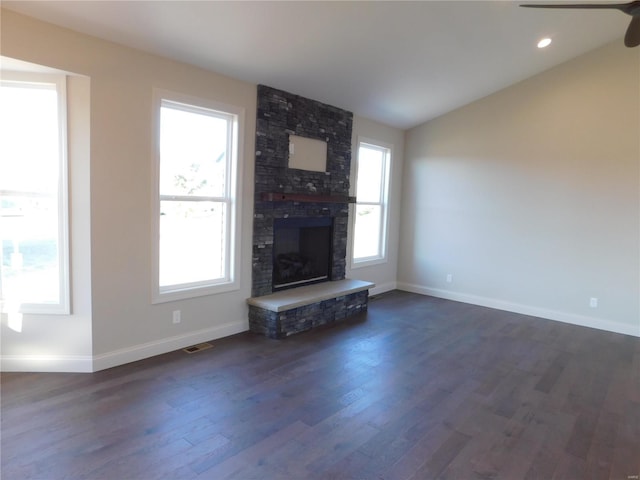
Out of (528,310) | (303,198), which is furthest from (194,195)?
(528,310)

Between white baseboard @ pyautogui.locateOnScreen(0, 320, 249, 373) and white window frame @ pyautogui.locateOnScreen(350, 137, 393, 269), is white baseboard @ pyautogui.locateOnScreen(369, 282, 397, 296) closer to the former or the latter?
white window frame @ pyautogui.locateOnScreen(350, 137, 393, 269)

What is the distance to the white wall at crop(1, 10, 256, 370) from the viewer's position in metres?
2.94

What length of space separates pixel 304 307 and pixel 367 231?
2.16 m

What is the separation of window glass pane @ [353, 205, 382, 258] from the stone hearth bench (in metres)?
0.93

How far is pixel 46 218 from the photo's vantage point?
3.03 meters

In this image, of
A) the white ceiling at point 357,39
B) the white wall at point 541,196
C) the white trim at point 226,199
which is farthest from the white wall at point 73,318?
the white wall at point 541,196

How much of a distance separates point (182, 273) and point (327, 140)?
7.78 feet

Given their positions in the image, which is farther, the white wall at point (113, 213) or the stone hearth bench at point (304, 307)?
the stone hearth bench at point (304, 307)

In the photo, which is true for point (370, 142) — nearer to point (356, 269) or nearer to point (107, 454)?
point (356, 269)

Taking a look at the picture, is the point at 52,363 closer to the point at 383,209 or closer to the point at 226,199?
the point at 226,199

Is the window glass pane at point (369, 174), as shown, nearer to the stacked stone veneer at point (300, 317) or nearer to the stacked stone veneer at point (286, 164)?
the stacked stone veneer at point (286, 164)

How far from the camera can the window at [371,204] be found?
572 centimetres

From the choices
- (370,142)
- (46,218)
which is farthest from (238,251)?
(370,142)

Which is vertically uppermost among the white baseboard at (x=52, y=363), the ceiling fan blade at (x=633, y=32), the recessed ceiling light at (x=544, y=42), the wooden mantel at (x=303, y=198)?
the recessed ceiling light at (x=544, y=42)
